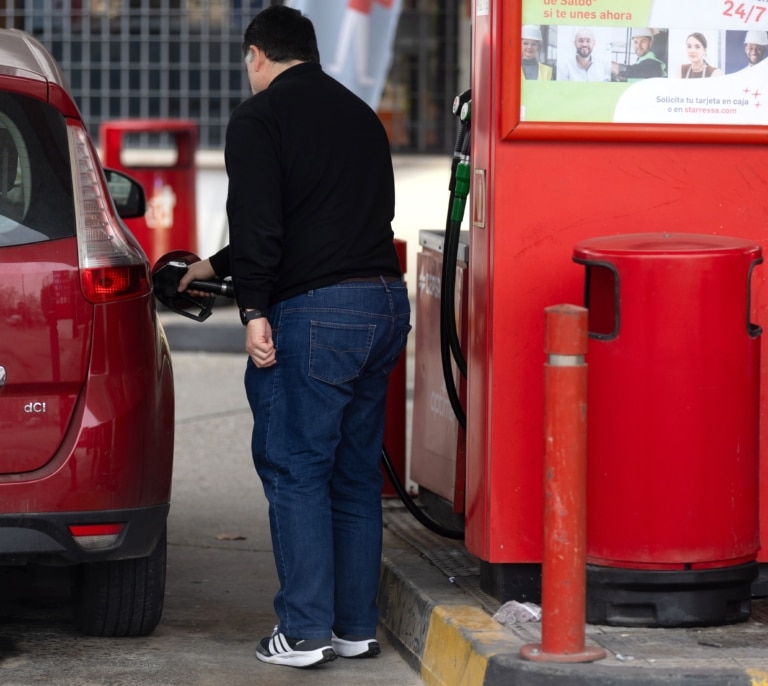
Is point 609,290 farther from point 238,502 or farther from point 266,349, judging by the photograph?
point 238,502

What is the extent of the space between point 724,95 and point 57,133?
69.1 inches

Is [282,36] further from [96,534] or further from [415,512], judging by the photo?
[415,512]

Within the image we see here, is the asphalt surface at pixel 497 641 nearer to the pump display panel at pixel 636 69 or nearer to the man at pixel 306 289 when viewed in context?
the man at pixel 306 289

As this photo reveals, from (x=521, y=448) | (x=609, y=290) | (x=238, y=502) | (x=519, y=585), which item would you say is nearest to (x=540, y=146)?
(x=609, y=290)

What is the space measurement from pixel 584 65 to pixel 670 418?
94cm

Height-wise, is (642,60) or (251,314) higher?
(642,60)

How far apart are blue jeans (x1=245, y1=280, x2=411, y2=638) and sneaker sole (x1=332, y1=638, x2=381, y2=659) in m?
0.03

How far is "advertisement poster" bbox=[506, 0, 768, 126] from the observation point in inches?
164

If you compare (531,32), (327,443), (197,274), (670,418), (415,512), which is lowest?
(415,512)

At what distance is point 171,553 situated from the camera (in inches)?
236

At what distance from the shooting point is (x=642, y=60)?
420cm

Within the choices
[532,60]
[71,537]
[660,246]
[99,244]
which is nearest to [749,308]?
[660,246]

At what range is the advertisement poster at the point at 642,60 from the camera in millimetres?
4172

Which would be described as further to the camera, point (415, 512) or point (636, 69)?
point (415, 512)
